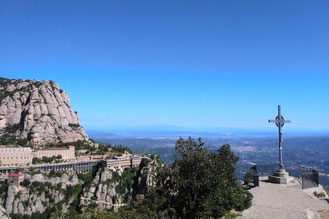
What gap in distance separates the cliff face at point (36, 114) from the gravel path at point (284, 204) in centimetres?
9402

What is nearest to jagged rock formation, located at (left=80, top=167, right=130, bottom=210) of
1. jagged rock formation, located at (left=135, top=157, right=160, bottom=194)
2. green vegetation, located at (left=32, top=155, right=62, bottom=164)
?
jagged rock formation, located at (left=135, top=157, right=160, bottom=194)

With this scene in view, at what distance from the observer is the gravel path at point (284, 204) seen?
1803 cm

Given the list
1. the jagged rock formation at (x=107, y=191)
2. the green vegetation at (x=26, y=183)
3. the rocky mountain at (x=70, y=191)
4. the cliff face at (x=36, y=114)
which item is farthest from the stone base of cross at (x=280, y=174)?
the cliff face at (x=36, y=114)

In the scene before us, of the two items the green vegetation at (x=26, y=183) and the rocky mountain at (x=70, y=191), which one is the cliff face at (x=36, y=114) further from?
the green vegetation at (x=26, y=183)

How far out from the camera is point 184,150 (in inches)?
699

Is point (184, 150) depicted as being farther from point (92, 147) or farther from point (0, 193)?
point (92, 147)

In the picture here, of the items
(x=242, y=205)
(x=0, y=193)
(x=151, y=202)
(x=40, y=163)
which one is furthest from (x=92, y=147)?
(x=242, y=205)

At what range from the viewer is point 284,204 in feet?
66.9

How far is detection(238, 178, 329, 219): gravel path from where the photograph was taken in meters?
18.0

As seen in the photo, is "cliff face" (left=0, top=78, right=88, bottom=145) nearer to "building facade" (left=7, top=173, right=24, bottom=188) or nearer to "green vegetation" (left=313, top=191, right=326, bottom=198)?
"building facade" (left=7, top=173, right=24, bottom=188)

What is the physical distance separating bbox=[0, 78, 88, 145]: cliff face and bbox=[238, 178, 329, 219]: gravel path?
94.0 meters

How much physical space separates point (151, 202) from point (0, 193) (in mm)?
60828

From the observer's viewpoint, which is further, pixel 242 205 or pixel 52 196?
pixel 52 196

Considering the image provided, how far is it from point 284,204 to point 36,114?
10809 cm
